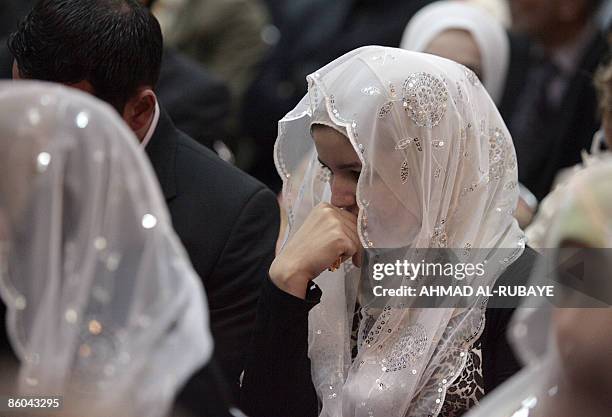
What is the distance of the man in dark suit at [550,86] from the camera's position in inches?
130

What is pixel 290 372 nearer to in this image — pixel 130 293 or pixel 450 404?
pixel 450 404

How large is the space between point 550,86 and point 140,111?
5.49 ft

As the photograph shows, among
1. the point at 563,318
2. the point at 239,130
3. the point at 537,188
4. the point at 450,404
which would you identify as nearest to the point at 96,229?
the point at 563,318

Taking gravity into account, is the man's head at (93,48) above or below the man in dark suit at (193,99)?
above

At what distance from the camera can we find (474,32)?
3.39 metres

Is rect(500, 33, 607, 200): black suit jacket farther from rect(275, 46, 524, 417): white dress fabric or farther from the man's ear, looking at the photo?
the man's ear

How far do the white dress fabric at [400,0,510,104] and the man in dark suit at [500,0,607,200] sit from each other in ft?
0.27

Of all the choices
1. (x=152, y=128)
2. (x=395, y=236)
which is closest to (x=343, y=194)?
(x=395, y=236)

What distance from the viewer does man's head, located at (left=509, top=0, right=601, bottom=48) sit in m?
3.63

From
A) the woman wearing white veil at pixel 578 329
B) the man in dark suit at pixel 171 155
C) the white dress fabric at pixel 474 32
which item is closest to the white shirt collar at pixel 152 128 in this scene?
the man in dark suit at pixel 171 155

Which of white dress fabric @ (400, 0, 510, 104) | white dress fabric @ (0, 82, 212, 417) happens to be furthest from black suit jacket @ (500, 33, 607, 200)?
white dress fabric @ (0, 82, 212, 417)

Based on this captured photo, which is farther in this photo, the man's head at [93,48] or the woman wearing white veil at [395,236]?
the man's head at [93,48]

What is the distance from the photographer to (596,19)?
11.8 feet

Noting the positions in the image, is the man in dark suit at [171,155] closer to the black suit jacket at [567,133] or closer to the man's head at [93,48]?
the man's head at [93,48]
